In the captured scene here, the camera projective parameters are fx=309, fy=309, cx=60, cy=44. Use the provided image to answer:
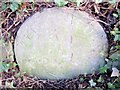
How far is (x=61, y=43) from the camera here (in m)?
2.31

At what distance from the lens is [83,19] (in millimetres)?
2281

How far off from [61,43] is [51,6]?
0.94ft

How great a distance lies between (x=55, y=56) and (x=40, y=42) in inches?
6.1

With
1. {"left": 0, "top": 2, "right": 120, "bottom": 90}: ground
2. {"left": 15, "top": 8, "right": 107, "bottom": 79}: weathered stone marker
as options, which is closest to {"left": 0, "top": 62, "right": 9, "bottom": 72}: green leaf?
{"left": 0, "top": 2, "right": 120, "bottom": 90}: ground

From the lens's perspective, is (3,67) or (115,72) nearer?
(115,72)

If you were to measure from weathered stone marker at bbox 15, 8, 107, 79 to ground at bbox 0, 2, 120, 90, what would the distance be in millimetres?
45

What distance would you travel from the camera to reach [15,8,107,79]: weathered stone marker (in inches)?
90.0

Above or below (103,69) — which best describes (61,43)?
above

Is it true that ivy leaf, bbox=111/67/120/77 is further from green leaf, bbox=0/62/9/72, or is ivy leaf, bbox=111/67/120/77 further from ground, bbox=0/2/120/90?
green leaf, bbox=0/62/9/72

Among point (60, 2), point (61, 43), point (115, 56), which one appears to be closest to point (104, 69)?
point (115, 56)

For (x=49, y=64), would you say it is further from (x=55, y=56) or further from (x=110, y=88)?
(x=110, y=88)

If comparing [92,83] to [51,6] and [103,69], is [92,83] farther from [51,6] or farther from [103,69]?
[51,6]

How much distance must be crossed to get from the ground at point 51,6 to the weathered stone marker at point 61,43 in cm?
4

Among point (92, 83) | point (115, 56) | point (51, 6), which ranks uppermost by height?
point (51, 6)
